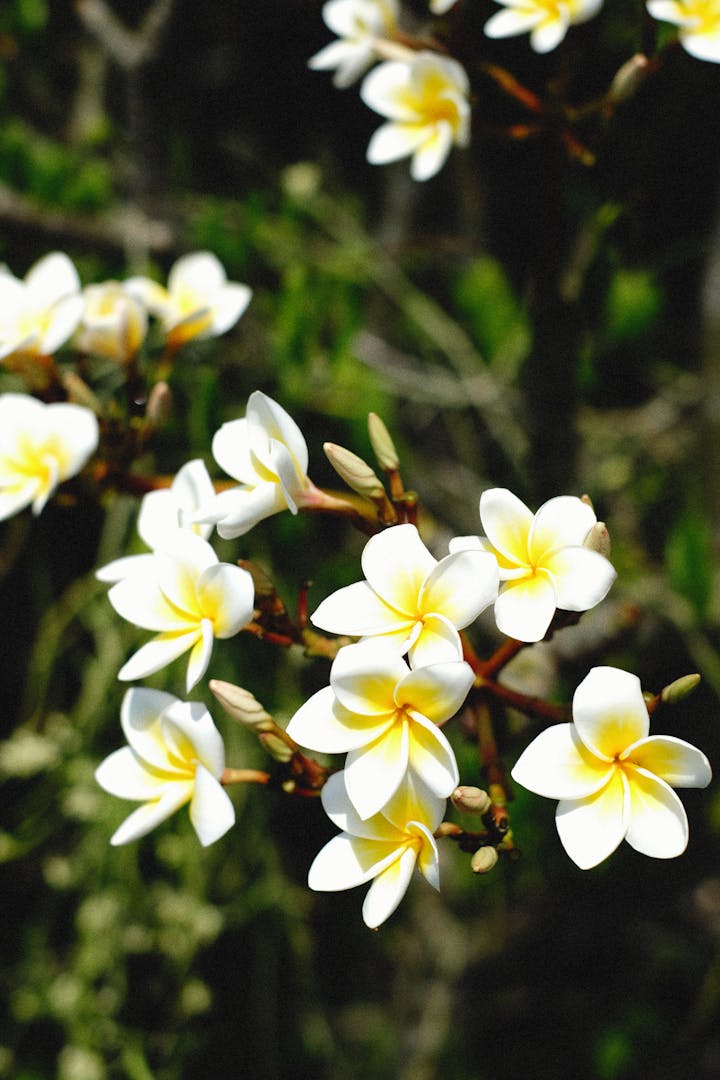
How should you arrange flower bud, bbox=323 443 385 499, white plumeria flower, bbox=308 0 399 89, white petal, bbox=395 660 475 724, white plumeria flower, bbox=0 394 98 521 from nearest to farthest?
white petal, bbox=395 660 475 724, flower bud, bbox=323 443 385 499, white plumeria flower, bbox=0 394 98 521, white plumeria flower, bbox=308 0 399 89

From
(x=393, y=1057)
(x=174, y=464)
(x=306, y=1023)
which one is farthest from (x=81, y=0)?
(x=393, y=1057)

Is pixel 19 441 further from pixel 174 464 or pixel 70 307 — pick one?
pixel 174 464

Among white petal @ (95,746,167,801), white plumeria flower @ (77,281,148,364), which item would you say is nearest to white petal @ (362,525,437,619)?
white petal @ (95,746,167,801)

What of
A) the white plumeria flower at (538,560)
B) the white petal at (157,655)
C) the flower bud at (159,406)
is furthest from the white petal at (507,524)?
the flower bud at (159,406)

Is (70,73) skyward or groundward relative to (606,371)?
skyward

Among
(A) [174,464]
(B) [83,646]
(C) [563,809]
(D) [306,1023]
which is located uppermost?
(C) [563,809]

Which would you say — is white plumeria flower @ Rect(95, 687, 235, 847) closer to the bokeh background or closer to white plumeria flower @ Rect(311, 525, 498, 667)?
white plumeria flower @ Rect(311, 525, 498, 667)
